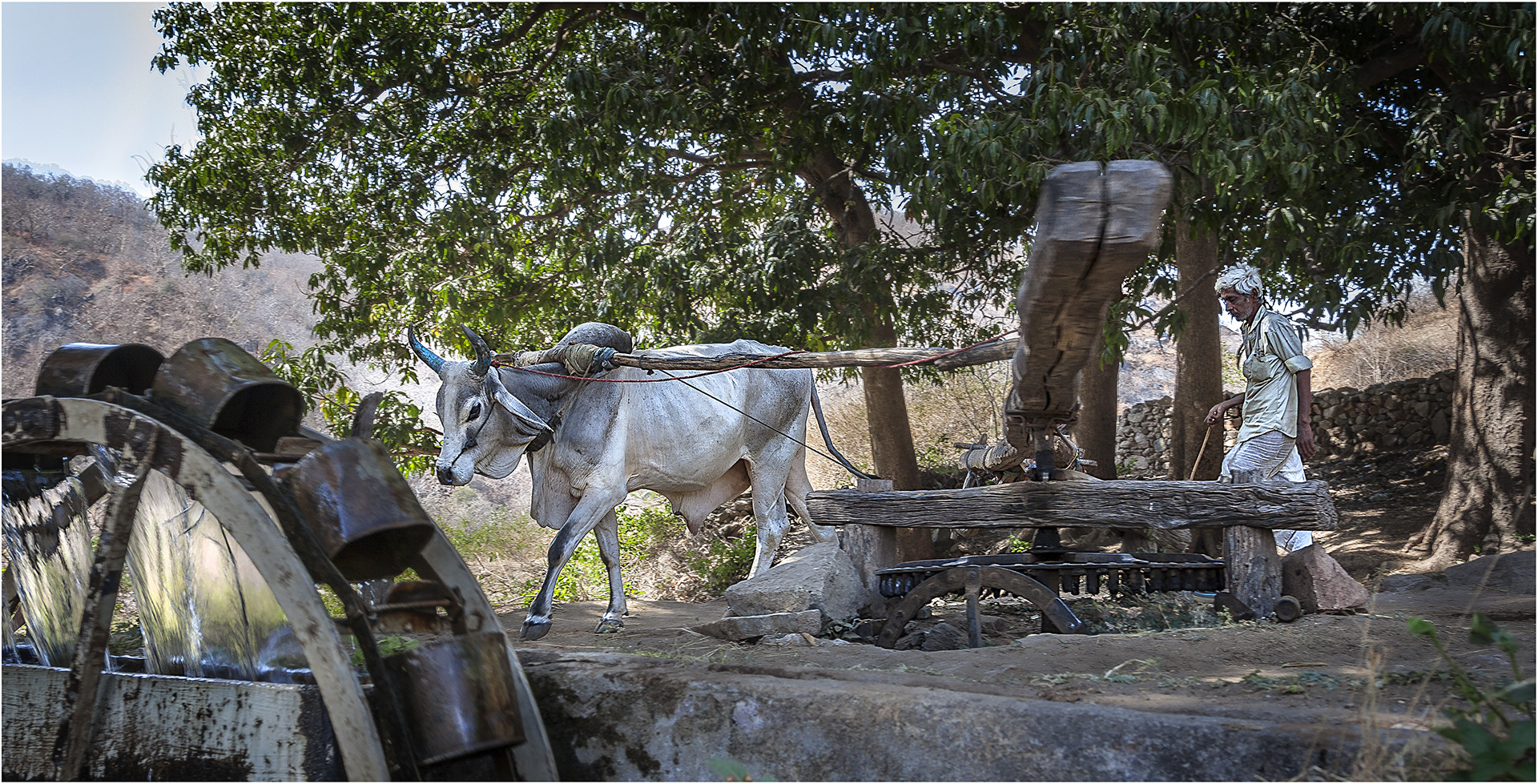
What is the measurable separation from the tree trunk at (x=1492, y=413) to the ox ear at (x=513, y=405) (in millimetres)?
6607

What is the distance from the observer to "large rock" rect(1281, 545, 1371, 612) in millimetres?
4738

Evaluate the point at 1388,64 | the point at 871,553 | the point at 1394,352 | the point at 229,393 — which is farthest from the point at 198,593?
the point at 1394,352

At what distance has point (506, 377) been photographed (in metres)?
6.06

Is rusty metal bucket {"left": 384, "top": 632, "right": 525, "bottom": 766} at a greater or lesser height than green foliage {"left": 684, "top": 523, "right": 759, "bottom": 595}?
greater

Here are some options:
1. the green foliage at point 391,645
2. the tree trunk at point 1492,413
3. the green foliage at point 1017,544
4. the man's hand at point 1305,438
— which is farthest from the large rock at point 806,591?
the tree trunk at point 1492,413

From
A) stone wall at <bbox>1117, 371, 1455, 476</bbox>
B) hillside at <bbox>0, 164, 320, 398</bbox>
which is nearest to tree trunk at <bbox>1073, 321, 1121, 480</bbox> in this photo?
stone wall at <bbox>1117, 371, 1455, 476</bbox>

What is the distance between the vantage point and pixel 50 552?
401 centimetres

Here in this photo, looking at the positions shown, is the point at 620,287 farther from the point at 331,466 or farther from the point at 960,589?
the point at 331,466

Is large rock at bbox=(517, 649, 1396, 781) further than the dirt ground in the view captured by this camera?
No

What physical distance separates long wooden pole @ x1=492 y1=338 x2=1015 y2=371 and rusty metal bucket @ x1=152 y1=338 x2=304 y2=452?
1.98 meters

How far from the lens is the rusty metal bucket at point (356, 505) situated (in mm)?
3217

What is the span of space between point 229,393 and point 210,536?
0.51 meters

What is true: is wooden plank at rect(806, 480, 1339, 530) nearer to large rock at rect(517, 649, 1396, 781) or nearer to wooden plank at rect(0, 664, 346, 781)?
large rock at rect(517, 649, 1396, 781)

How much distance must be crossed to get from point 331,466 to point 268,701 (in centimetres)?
82
